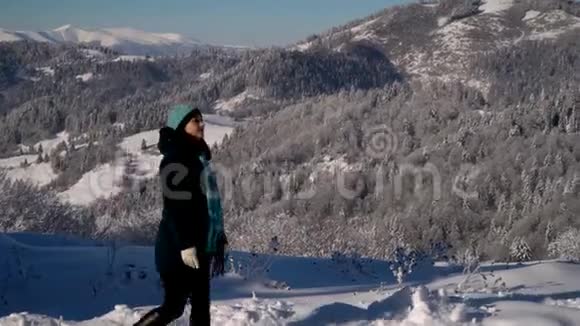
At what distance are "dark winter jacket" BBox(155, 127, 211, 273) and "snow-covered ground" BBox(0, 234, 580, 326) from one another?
1.13 meters

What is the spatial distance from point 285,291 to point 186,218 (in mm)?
4517

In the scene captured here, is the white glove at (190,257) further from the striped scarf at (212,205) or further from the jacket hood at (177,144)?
the jacket hood at (177,144)

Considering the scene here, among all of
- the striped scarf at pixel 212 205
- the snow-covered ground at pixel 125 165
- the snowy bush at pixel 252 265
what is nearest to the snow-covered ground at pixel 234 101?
the snow-covered ground at pixel 125 165

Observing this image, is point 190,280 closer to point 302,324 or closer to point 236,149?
point 302,324

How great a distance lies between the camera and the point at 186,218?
461 centimetres

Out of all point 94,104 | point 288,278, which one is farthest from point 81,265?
point 94,104

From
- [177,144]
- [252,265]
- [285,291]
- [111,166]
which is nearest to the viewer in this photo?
[177,144]

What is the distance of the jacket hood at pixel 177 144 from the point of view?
15.5 feet

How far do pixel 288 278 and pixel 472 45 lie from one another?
194 metres

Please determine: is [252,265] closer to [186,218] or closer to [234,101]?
[186,218]

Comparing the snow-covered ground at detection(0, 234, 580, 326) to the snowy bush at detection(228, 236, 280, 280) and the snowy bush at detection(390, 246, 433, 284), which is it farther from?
the snowy bush at detection(390, 246, 433, 284)

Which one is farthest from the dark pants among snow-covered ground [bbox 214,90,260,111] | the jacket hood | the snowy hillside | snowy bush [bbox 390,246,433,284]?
snow-covered ground [bbox 214,90,260,111]

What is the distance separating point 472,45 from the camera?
636 feet

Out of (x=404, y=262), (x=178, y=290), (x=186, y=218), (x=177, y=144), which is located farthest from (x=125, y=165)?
(x=186, y=218)
